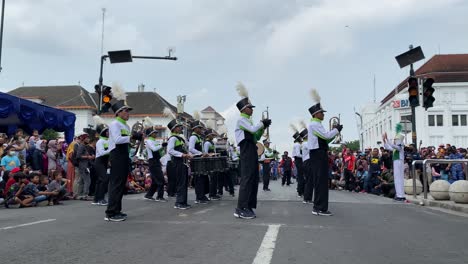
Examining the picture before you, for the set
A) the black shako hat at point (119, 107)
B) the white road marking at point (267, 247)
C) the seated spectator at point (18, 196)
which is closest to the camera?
the white road marking at point (267, 247)

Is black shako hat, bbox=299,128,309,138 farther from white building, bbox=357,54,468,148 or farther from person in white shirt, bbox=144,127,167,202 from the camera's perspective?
white building, bbox=357,54,468,148

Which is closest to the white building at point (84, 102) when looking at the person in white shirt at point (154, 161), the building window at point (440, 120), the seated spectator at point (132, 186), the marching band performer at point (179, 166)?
the building window at point (440, 120)

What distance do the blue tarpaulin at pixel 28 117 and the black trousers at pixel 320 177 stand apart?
12278 millimetres

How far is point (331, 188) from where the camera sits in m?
23.0

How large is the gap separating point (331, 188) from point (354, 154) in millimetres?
2096

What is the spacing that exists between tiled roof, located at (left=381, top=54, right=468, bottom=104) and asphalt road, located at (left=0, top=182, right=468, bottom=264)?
71.2m

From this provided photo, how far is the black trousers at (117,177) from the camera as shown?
833cm

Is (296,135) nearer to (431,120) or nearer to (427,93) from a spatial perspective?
(427,93)

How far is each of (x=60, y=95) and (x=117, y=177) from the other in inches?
2945

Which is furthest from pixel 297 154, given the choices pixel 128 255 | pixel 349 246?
pixel 128 255

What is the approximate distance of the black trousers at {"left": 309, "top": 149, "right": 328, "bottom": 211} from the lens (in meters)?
9.17

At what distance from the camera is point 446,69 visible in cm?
7475

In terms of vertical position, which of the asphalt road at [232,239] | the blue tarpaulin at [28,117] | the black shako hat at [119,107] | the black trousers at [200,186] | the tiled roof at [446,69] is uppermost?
the tiled roof at [446,69]

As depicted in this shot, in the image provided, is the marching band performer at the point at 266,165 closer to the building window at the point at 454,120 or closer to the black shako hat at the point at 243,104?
the black shako hat at the point at 243,104
